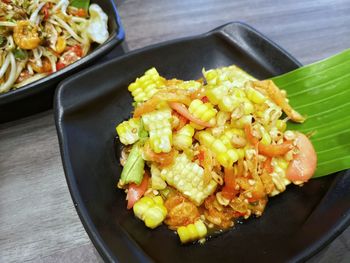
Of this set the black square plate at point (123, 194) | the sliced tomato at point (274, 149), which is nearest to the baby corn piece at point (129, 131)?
the black square plate at point (123, 194)

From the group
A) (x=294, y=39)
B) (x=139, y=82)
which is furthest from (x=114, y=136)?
(x=294, y=39)

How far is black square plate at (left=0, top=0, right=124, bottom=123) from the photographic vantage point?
181 cm

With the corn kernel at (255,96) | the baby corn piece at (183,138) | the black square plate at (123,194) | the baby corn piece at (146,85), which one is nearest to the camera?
the black square plate at (123,194)

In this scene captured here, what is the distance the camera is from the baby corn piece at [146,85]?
1.77 m

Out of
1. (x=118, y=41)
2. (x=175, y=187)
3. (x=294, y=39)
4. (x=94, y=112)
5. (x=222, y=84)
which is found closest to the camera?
(x=175, y=187)

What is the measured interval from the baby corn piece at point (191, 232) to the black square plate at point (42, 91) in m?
1.00

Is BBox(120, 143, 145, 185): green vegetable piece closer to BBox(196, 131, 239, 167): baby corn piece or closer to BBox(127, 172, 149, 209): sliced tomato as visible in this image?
BBox(127, 172, 149, 209): sliced tomato

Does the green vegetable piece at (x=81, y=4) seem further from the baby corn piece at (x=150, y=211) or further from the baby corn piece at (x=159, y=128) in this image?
the baby corn piece at (x=150, y=211)

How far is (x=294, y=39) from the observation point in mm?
2562

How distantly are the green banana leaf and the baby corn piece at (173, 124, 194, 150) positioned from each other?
55 cm

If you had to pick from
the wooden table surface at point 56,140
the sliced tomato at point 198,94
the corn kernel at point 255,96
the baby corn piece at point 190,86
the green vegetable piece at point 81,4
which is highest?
the green vegetable piece at point 81,4

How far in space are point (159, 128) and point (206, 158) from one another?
0.77ft

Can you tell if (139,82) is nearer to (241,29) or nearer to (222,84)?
(222,84)

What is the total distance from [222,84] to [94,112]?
646 millimetres
